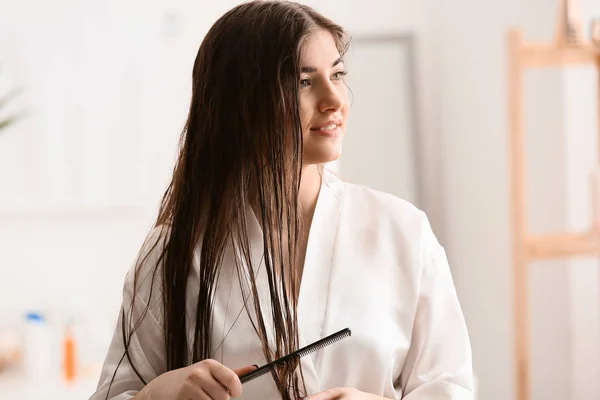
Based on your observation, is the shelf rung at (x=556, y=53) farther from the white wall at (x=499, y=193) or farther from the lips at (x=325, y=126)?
the lips at (x=325, y=126)

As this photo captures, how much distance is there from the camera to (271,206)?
3.46 feet

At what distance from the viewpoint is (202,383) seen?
90 cm

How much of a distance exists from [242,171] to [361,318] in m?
0.26

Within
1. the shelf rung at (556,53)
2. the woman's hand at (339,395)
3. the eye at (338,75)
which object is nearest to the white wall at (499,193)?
the shelf rung at (556,53)

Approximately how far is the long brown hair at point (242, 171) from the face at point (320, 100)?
2 centimetres

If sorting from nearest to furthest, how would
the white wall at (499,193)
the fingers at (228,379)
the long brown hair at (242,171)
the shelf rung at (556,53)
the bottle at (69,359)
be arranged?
the fingers at (228,379) < the long brown hair at (242,171) < the shelf rung at (556,53) < the bottle at (69,359) < the white wall at (499,193)

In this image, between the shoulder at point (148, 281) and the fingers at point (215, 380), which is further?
the shoulder at point (148, 281)

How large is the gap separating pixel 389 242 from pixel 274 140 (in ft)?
0.75

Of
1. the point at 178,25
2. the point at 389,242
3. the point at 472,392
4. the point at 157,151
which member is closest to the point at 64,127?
the point at 157,151

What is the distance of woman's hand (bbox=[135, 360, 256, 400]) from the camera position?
0.89 m

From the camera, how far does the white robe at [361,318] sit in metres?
1.02

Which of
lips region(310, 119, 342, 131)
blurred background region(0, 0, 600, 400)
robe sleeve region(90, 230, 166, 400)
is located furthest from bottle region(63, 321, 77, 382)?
lips region(310, 119, 342, 131)

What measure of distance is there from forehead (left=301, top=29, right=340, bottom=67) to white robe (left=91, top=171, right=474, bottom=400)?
22 cm

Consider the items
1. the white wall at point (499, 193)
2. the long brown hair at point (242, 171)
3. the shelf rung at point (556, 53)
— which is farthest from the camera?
the white wall at point (499, 193)
